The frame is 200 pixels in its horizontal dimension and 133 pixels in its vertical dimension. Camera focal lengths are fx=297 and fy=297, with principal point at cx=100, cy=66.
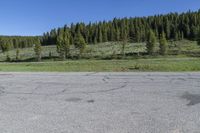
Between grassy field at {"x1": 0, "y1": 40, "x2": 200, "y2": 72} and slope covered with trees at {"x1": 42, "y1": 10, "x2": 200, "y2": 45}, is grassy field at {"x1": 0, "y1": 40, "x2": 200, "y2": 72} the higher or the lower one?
the lower one

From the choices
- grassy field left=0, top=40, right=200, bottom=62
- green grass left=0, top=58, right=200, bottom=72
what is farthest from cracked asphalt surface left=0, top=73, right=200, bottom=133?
grassy field left=0, top=40, right=200, bottom=62

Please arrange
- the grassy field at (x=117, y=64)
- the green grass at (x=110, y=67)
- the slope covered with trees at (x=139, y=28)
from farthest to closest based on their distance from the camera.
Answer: the slope covered with trees at (x=139, y=28) < the grassy field at (x=117, y=64) < the green grass at (x=110, y=67)

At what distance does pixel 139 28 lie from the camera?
16425cm

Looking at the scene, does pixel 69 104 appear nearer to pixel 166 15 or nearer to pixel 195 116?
pixel 195 116

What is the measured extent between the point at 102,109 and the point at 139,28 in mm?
159586

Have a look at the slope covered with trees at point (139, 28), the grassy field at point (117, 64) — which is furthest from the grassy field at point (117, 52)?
the slope covered with trees at point (139, 28)

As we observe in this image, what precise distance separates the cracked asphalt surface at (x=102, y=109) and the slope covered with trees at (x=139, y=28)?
14061 cm

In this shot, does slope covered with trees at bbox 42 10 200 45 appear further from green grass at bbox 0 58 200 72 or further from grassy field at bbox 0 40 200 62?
green grass at bbox 0 58 200 72

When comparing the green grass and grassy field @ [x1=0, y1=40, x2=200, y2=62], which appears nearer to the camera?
the green grass

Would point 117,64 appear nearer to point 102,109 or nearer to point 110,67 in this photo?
point 110,67

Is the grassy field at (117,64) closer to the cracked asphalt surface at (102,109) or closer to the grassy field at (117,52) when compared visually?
the grassy field at (117,52)

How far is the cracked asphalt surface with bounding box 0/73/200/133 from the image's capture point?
20.0 feet

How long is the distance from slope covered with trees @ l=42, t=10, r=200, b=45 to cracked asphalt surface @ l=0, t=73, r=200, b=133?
14061 cm

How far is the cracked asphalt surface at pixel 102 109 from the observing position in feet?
20.0
